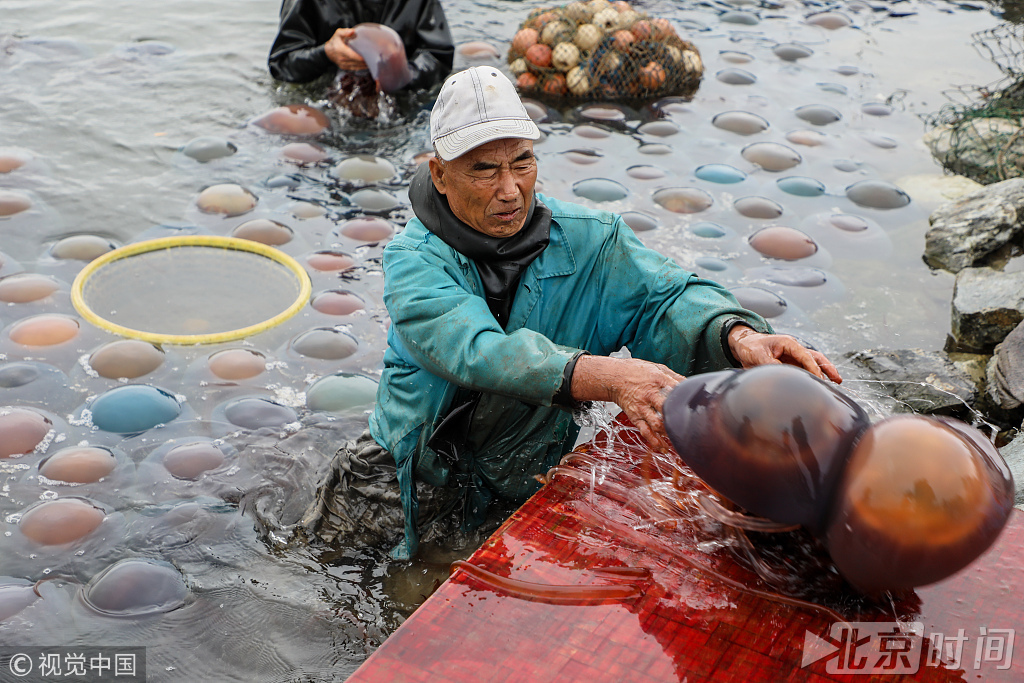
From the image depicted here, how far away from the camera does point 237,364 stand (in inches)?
158

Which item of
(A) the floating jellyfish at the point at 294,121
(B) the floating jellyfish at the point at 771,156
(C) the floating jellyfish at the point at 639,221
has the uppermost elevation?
(A) the floating jellyfish at the point at 294,121

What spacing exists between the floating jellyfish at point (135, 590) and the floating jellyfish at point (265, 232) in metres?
2.38

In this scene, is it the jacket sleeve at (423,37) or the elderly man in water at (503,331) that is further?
the jacket sleeve at (423,37)

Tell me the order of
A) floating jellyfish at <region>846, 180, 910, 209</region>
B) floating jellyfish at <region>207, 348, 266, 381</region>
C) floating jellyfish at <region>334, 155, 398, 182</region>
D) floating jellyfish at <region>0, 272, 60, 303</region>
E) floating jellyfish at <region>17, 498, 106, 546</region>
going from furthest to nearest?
floating jellyfish at <region>334, 155, 398, 182</region> < floating jellyfish at <region>846, 180, 910, 209</region> < floating jellyfish at <region>0, 272, 60, 303</region> < floating jellyfish at <region>207, 348, 266, 381</region> < floating jellyfish at <region>17, 498, 106, 546</region>

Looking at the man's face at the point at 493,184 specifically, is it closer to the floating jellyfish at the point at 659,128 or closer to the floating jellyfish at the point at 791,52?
the floating jellyfish at the point at 659,128

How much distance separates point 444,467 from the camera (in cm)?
252

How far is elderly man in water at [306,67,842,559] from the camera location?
6.47 feet

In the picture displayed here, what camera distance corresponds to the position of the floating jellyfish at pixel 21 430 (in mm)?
3391

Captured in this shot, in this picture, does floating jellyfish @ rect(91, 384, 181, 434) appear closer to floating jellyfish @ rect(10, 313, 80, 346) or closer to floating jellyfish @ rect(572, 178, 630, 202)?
floating jellyfish @ rect(10, 313, 80, 346)

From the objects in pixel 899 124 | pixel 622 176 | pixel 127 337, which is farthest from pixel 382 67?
pixel 899 124

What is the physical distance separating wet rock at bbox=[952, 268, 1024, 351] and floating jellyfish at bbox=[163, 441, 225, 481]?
10.7 feet
